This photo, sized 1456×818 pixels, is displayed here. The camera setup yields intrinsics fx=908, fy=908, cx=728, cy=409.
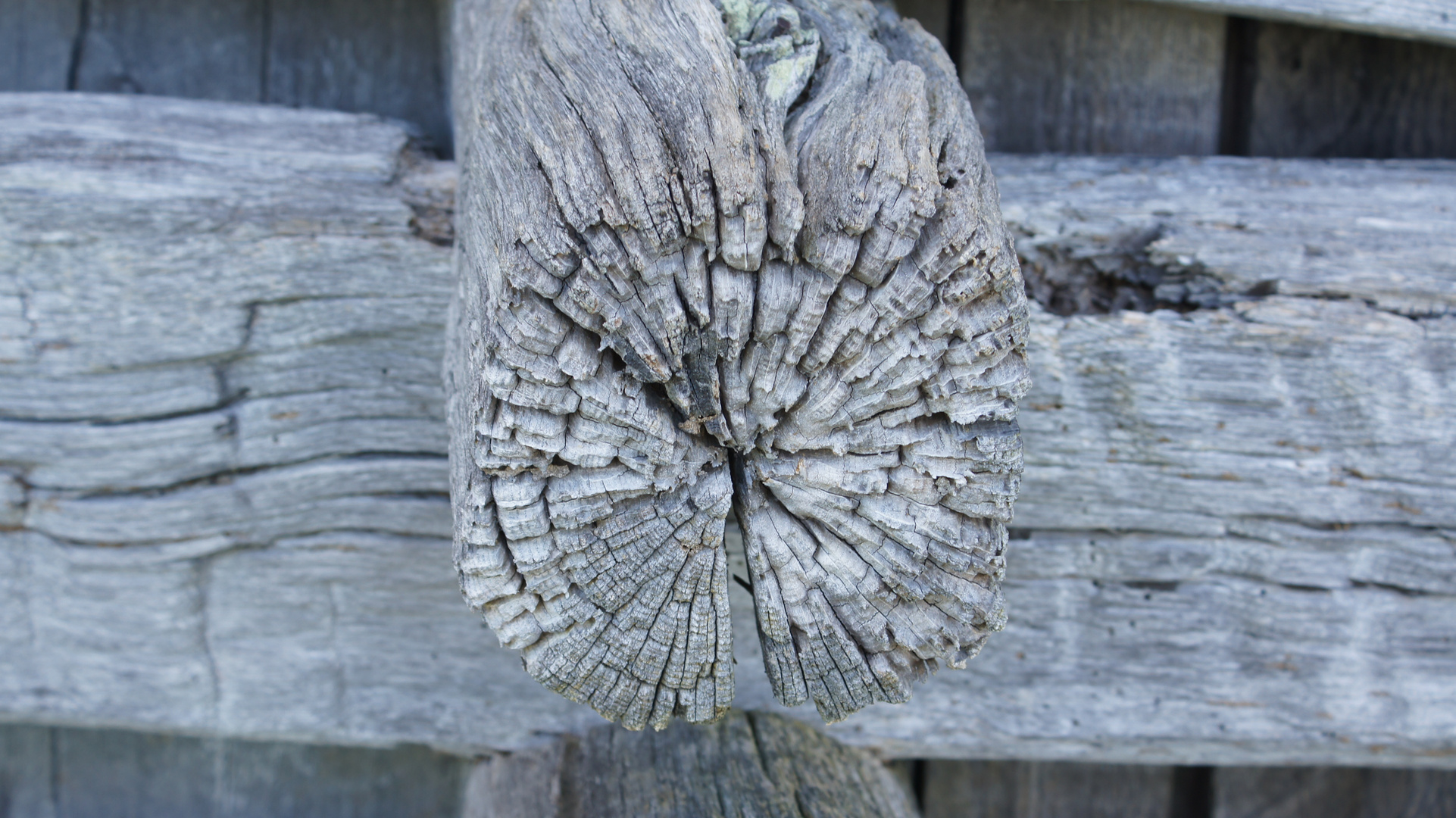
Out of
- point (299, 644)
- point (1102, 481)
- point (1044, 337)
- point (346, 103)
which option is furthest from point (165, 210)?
point (1102, 481)

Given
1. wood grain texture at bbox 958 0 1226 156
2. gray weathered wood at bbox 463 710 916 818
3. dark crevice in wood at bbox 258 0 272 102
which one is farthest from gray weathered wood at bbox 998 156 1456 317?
dark crevice in wood at bbox 258 0 272 102

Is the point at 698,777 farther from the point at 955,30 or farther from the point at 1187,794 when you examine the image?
the point at 955,30

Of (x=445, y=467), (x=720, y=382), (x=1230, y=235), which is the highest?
(x=1230, y=235)

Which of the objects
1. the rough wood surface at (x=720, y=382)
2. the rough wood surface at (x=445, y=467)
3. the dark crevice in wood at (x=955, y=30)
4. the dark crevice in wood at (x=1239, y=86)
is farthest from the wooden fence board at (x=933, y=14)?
the rough wood surface at (x=720, y=382)

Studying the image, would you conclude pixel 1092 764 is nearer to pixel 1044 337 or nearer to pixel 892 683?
pixel 1044 337

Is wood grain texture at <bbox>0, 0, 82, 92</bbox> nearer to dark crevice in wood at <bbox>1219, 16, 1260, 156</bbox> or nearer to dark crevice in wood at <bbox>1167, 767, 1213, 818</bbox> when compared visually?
dark crevice in wood at <bbox>1219, 16, 1260, 156</bbox>

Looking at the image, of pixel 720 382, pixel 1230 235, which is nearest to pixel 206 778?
pixel 720 382
